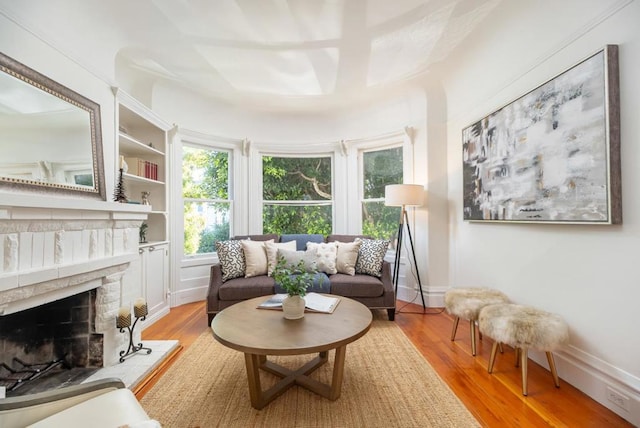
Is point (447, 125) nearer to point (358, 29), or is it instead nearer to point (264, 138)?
point (358, 29)

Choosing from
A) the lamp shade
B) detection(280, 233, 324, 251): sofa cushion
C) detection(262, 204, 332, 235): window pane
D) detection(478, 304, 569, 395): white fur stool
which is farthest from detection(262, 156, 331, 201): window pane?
detection(478, 304, 569, 395): white fur stool

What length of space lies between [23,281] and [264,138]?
10.6 feet

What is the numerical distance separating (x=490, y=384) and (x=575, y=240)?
43.7 inches

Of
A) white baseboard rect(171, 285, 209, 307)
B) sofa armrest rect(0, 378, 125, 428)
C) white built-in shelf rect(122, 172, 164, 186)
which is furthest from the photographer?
white baseboard rect(171, 285, 209, 307)

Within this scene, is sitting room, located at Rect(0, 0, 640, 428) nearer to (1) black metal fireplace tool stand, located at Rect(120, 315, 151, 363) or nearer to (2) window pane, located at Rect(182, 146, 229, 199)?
(1) black metal fireplace tool stand, located at Rect(120, 315, 151, 363)

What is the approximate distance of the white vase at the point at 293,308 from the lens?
1880 mm

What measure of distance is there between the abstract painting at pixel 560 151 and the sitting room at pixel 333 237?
0.5 inches

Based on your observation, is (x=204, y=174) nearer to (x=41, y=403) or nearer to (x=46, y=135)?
(x=46, y=135)

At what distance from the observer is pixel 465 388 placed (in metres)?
1.80

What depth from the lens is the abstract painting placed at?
154 centimetres

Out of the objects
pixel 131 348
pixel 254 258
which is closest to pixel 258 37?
pixel 254 258

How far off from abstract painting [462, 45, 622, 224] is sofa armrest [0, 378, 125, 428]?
106 inches

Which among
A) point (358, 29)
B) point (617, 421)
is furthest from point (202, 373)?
point (358, 29)

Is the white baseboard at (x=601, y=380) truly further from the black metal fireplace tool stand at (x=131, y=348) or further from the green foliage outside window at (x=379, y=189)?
the black metal fireplace tool stand at (x=131, y=348)
